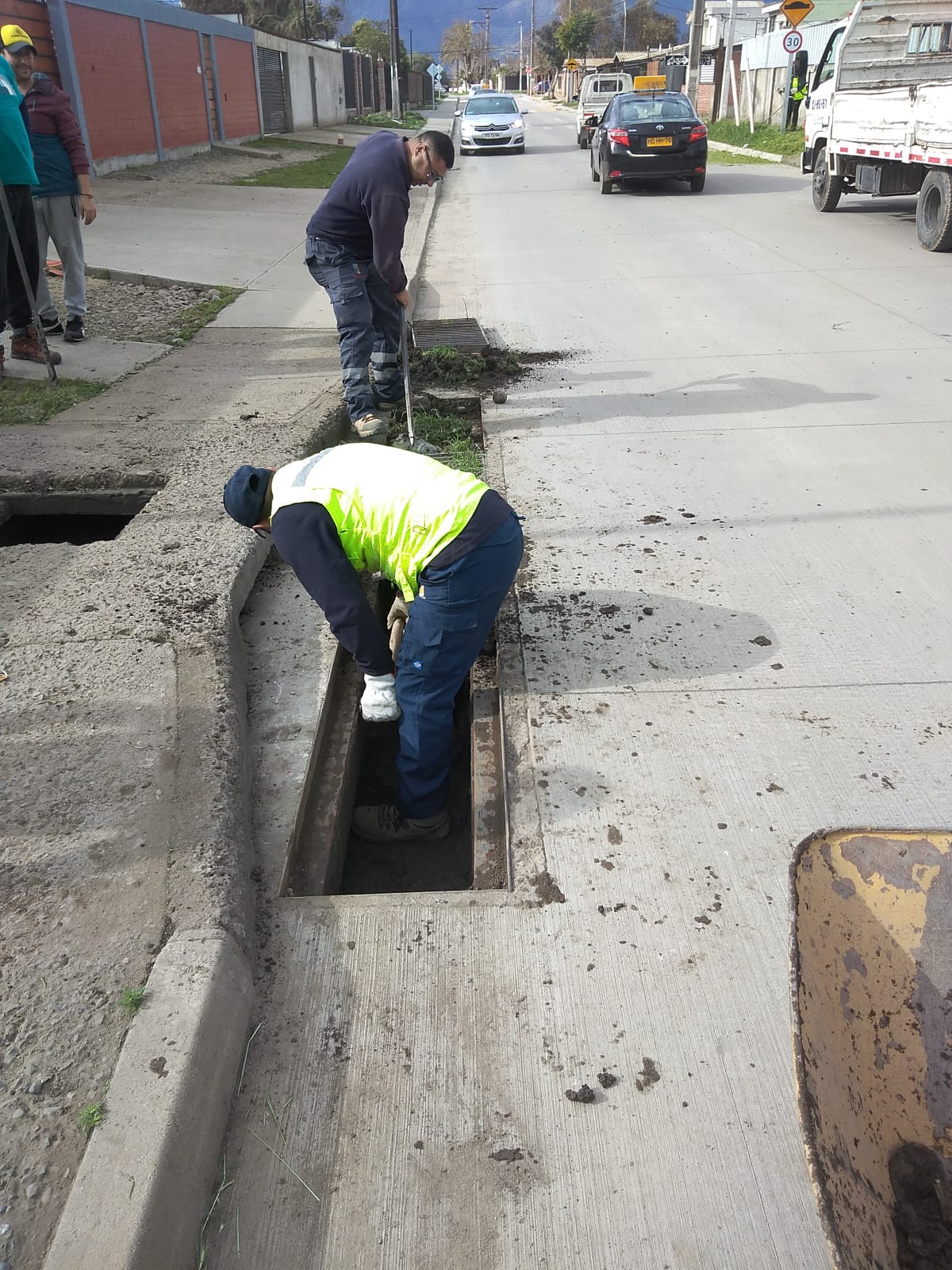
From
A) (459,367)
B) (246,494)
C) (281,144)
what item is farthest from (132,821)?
(281,144)

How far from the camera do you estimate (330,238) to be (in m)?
5.56

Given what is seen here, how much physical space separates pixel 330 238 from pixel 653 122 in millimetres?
13299

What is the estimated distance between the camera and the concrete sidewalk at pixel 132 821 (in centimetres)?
184

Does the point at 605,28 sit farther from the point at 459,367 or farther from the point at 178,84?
the point at 459,367

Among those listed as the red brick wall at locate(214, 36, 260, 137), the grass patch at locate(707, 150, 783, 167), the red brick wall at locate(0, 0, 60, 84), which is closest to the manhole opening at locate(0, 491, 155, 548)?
the red brick wall at locate(0, 0, 60, 84)

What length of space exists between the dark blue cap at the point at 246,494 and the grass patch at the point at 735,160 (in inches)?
873

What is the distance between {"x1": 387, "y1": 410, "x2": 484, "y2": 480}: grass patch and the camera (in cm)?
550

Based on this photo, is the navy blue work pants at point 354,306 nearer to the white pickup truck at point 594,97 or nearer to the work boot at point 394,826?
the work boot at point 394,826

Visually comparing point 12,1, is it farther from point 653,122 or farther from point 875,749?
point 875,749

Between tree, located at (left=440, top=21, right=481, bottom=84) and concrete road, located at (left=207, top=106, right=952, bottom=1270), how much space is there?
497 ft

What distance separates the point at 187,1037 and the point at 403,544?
59.2 inches

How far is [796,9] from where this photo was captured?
22.2 m

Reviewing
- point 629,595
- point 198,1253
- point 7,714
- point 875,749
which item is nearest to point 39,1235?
point 198,1253

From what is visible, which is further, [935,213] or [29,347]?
[935,213]
